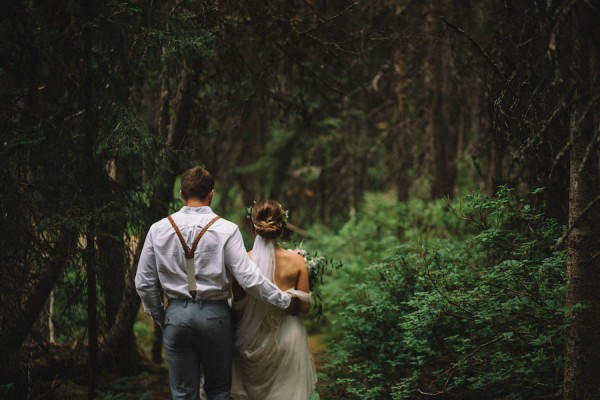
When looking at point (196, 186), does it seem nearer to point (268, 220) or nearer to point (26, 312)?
point (268, 220)

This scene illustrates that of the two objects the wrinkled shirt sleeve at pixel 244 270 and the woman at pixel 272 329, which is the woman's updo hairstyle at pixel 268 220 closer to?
the woman at pixel 272 329

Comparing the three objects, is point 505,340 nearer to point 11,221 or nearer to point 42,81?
point 11,221

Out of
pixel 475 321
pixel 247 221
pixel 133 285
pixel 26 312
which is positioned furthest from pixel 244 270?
pixel 133 285

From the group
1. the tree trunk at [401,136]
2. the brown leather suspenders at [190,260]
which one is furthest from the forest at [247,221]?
the tree trunk at [401,136]

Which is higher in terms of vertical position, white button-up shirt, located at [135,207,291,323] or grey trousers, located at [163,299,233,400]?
white button-up shirt, located at [135,207,291,323]

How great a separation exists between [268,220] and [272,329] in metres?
1.00

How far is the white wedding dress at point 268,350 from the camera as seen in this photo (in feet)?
17.4

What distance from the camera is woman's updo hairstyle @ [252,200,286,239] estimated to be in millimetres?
5336

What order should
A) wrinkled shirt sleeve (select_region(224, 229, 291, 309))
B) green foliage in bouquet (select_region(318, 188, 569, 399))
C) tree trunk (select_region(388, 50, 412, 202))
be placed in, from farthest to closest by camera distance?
1. tree trunk (select_region(388, 50, 412, 202))
2. green foliage in bouquet (select_region(318, 188, 569, 399))
3. wrinkled shirt sleeve (select_region(224, 229, 291, 309))

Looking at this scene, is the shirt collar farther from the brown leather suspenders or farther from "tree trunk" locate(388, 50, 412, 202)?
"tree trunk" locate(388, 50, 412, 202)

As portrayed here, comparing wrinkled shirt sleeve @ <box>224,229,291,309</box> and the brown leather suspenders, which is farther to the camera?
wrinkled shirt sleeve @ <box>224,229,291,309</box>

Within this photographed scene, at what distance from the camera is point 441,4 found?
11781 mm

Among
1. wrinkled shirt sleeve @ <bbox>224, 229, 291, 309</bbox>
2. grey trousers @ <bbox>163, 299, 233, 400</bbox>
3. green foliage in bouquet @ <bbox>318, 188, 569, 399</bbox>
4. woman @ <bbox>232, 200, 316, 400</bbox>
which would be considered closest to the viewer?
grey trousers @ <bbox>163, 299, 233, 400</bbox>

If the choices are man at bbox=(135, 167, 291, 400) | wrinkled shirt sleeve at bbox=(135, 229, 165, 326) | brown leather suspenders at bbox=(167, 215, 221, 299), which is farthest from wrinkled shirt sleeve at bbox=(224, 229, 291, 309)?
wrinkled shirt sleeve at bbox=(135, 229, 165, 326)
